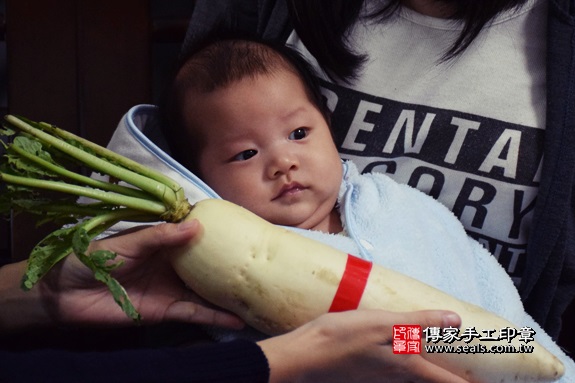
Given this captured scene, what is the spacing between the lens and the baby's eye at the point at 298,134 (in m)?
1.12

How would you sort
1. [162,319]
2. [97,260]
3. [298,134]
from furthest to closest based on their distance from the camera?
[298,134] < [162,319] < [97,260]

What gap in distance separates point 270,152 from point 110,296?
33 cm

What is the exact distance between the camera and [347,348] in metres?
0.87

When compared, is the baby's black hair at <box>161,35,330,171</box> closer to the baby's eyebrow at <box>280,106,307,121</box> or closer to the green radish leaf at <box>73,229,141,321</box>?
the baby's eyebrow at <box>280,106,307,121</box>

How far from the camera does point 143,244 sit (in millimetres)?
938

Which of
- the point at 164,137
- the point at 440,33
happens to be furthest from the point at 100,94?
the point at 440,33

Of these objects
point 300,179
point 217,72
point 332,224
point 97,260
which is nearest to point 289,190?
point 300,179

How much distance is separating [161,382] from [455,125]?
0.67 m

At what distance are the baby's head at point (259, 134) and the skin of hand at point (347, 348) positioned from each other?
26 centimetres

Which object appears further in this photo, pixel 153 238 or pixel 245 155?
pixel 245 155

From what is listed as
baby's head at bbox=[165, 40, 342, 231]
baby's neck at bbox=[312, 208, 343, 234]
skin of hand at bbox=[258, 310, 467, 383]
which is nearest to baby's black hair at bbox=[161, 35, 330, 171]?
baby's head at bbox=[165, 40, 342, 231]

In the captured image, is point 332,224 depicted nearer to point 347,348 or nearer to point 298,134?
point 298,134

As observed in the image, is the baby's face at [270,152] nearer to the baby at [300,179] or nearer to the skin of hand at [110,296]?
the baby at [300,179]

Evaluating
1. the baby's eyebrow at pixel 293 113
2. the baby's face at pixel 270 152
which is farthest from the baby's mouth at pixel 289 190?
the baby's eyebrow at pixel 293 113
